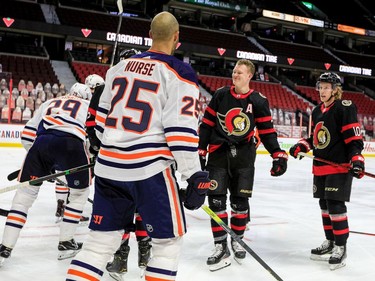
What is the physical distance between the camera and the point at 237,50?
20.6 m

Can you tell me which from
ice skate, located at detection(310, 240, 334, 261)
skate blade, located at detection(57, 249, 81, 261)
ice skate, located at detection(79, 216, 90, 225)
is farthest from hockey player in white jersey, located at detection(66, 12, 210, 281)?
ice skate, located at detection(79, 216, 90, 225)

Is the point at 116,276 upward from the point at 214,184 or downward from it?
downward

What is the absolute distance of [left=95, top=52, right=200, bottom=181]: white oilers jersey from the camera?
1.64 metres

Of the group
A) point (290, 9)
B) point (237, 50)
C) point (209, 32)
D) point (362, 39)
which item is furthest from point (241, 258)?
point (362, 39)

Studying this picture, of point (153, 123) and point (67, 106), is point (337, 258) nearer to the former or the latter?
point (153, 123)

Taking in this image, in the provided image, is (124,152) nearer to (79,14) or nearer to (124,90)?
(124,90)

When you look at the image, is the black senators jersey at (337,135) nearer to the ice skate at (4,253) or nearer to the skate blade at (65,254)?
the skate blade at (65,254)

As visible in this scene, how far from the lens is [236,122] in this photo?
292 centimetres

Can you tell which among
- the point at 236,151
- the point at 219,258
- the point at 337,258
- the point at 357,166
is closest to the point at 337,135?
the point at 357,166

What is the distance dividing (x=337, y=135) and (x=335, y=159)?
0.54 ft

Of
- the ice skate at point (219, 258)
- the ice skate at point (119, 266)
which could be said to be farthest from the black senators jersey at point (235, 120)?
the ice skate at point (119, 266)

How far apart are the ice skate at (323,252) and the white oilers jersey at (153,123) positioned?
6.01ft

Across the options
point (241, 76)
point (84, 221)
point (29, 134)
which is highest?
point (241, 76)

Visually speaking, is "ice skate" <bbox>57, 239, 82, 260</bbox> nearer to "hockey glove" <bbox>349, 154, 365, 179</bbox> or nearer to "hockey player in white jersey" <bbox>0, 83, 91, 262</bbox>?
"hockey player in white jersey" <bbox>0, 83, 91, 262</bbox>
